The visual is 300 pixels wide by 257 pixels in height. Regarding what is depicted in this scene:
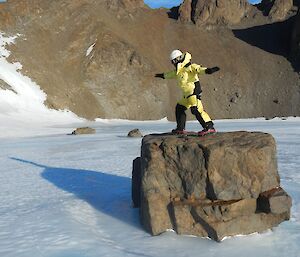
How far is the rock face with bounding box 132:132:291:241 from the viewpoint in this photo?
8.36 meters

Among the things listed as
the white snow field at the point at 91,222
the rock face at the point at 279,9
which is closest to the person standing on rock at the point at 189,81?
the white snow field at the point at 91,222

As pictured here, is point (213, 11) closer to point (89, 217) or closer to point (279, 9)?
point (279, 9)

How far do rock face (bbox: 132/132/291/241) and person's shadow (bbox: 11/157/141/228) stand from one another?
100 centimetres

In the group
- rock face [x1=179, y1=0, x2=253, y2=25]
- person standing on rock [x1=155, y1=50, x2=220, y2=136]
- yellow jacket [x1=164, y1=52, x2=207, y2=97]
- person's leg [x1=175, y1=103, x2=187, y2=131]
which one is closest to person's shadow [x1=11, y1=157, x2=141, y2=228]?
person's leg [x1=175, y1=103, x2=187, y2=131]

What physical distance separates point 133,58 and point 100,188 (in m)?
63.1

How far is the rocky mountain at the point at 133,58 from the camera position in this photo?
67.4 metres

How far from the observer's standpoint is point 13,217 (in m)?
9.84

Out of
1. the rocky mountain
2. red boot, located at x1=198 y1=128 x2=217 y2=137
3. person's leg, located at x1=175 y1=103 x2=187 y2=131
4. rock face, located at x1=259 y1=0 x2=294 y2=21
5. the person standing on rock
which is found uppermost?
rock face, located at x1=259 y1=0 x2=294 y2=21

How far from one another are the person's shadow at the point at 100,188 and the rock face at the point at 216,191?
100 centimetres

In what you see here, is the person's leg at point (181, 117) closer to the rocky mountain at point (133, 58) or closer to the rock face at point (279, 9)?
the rocky mountain at point (133, 58)

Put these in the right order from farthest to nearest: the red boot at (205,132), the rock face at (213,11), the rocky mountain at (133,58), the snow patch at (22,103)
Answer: the rock face at (213,11), the rocky mountain at (133,58), the snow patch at (22,103), the red boot at (205,132)

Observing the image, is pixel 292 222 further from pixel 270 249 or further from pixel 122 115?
pixel 122 115

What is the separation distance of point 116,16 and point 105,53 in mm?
18140

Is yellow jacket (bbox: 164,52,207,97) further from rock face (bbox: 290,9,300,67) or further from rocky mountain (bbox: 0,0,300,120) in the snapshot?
rock face (bbox: 290,9,300,67)
